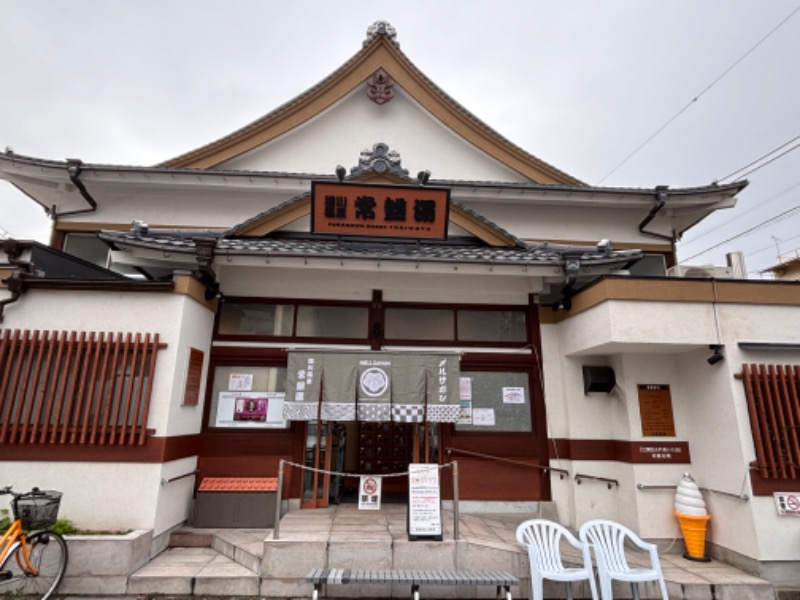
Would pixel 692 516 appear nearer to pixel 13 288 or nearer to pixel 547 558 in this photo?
pixel 547 558

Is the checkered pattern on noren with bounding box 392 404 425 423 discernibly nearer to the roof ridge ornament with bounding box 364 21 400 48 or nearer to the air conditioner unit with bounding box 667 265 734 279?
the air conditioner unit with bounding box 667 265 734 279

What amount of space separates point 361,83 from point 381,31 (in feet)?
4.65

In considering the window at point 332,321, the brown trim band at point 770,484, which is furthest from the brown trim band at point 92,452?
the brown trim band at point 770,484

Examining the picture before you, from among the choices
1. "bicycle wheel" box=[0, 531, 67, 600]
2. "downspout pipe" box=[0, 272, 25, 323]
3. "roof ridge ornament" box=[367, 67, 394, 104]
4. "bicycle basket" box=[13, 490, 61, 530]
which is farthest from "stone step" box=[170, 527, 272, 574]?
"roof ridge ornament" box=[367, 67, 394, 104]

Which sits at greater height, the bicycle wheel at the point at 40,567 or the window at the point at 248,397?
the window at the point at 248,397

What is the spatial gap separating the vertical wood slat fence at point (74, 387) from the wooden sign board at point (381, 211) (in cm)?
368

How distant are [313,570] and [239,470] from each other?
2738mm

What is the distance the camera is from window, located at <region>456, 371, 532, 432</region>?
793 cm

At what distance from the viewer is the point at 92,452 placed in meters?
5.97

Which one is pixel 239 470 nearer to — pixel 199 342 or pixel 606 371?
pixel 199 342

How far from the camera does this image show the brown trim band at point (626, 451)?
22.8ft

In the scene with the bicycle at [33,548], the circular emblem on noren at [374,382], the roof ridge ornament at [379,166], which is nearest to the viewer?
the bicycle at [33,548]

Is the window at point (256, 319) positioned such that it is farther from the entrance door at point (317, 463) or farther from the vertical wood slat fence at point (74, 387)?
the entrance door at point (317, 463)

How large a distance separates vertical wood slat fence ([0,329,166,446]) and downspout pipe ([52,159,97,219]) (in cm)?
418
